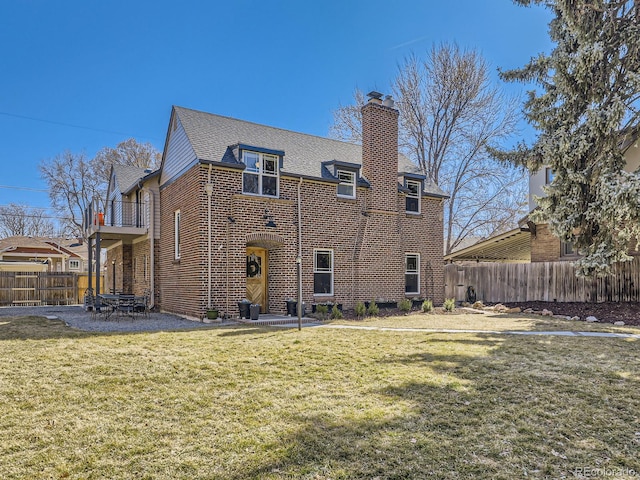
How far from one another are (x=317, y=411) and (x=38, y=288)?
23.9 m

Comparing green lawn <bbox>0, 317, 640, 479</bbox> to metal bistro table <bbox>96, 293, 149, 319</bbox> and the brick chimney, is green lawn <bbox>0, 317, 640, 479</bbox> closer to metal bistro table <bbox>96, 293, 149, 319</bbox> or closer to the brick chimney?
metal bistro table <bbox>96, 293, 149, 319</bbox>

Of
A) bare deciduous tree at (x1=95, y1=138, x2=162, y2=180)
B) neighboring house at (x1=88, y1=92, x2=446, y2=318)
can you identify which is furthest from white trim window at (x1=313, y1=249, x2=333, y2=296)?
bare deciduous tree at (x1=95, y1=138, x2=162, y2=180)

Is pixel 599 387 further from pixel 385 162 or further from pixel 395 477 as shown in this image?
pixel 385 162

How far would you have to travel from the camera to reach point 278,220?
43.5 feet

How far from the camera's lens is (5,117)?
22359 mm

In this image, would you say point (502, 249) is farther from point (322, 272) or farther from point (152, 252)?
point (152, 252)

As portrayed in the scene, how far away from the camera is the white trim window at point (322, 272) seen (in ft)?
45.9

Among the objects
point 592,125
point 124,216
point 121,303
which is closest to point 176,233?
point 121,303

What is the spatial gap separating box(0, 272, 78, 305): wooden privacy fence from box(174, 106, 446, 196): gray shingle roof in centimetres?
1457

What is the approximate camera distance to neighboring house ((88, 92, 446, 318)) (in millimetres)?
12375

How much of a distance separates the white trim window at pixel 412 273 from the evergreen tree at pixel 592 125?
5.06 m

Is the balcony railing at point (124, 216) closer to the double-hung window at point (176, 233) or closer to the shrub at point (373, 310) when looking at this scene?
the double-hung window at point (176, 233)

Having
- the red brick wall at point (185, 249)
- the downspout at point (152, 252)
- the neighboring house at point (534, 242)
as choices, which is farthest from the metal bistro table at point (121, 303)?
the neighboring house at point (534, 242)

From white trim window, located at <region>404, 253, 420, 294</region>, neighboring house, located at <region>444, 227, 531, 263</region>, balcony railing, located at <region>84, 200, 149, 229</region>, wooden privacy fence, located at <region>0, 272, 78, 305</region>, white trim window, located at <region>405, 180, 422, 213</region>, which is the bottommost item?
wooden privacy fence, located at <region>0, 272, 78, 305</region>
